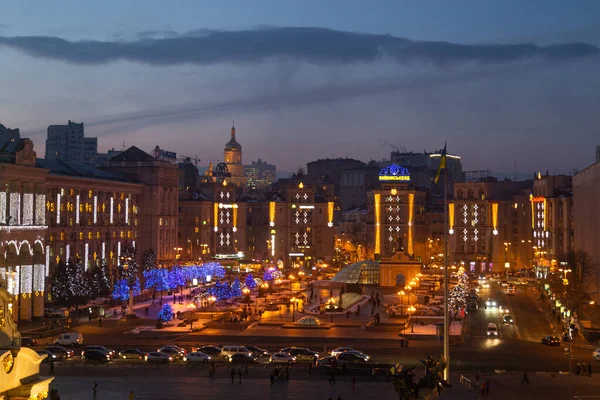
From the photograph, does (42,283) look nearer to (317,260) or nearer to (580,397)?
(580,397)

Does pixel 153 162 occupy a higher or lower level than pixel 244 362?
higher

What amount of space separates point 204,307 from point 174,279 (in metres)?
17.2

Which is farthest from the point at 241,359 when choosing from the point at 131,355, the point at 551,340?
the point at 551,340

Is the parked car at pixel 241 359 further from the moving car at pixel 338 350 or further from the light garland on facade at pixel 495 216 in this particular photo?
the light garland on facade at pixel 495 216

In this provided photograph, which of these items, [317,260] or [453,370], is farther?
[317,260]

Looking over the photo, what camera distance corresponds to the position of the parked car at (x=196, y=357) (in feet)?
168

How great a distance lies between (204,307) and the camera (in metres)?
80.2

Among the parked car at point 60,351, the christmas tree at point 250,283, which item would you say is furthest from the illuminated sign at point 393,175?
the parked car at point 60,351

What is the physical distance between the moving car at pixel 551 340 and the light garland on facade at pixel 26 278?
119 ft

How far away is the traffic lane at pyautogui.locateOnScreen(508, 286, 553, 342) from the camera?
2598 inches

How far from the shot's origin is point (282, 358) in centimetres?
5184

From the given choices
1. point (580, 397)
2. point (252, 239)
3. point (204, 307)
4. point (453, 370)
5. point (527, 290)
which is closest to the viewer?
point (580, 397)

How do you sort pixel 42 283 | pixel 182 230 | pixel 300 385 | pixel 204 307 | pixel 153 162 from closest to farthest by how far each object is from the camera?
pixel 300 385 → pixel 42 283 → pixel 204 307 → pixel 153 162 → pixel 182 230

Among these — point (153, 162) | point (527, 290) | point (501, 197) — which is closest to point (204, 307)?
point (527, 290)
